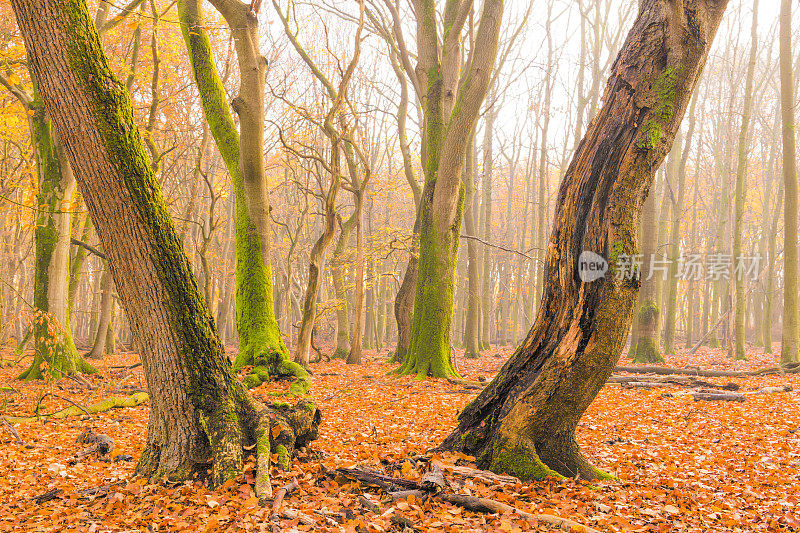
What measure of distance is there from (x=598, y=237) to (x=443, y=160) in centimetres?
595

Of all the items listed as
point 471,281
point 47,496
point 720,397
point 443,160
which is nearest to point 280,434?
point 47,496

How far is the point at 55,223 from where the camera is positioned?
10.1 metres

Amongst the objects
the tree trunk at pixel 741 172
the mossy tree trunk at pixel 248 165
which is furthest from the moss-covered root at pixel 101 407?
the tree trunk at pixel 741 172

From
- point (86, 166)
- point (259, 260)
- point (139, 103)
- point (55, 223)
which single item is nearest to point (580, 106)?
point (259, 260)

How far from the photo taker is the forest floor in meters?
3.20

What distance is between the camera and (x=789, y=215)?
11070mm

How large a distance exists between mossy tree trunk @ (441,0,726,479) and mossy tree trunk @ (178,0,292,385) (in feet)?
18.1

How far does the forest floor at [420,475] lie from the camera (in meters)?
3.20

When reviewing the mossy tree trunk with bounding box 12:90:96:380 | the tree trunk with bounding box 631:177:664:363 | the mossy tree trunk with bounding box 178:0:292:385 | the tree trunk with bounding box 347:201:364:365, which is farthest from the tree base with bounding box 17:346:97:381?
the tree trunk with bounding box 631:177:664:363

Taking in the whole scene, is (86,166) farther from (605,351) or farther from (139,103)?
(139,103)

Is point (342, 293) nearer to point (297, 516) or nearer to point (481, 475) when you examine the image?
point (481, 475)

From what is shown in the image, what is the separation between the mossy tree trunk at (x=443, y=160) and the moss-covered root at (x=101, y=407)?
190 inches

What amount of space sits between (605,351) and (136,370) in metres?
12.4

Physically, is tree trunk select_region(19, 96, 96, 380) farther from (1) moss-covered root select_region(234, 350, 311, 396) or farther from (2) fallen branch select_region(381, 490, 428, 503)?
(2) fallen branch select_region(381, 490, 428, 503)
